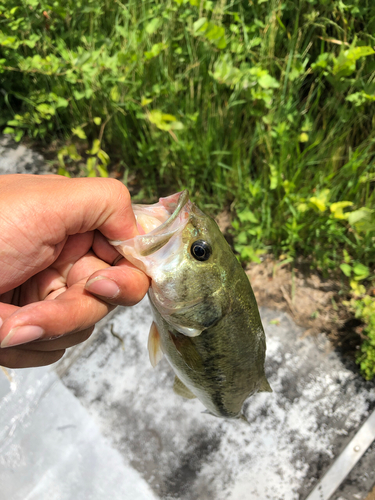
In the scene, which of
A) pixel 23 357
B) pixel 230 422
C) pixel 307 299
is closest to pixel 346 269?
pixel 307 299

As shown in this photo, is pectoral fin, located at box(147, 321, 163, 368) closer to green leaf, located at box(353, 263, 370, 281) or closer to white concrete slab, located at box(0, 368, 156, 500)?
white concrete slab, located at box(0, 368, 156, 500)

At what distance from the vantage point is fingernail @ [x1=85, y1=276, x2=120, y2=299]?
48.1 inches

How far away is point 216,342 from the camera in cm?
142

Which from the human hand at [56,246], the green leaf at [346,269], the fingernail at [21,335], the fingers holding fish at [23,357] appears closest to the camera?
the fingernail at [21,335]

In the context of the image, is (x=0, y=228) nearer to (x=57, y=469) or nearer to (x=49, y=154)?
(x=57, y=469)

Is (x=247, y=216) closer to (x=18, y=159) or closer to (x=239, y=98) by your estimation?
(x=239, y=98)

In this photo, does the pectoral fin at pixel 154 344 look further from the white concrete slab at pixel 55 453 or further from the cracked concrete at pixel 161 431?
the white concrete slab at pixel 55 453

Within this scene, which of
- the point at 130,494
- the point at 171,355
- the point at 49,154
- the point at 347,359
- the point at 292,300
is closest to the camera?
the point at 171,355

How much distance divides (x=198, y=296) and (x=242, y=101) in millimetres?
1951

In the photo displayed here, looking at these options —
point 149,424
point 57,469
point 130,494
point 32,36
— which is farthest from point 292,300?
point 32,36

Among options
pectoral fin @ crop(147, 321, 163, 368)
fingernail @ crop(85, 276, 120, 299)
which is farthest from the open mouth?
pectoral fin @ crop(147, 321, 163, 368)

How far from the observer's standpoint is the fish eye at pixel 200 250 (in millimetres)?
1308

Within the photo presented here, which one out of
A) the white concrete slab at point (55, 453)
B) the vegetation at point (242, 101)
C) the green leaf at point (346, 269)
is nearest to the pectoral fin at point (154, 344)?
the white concrete slab at point (55, 453)

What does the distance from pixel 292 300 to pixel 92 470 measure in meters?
1.89
